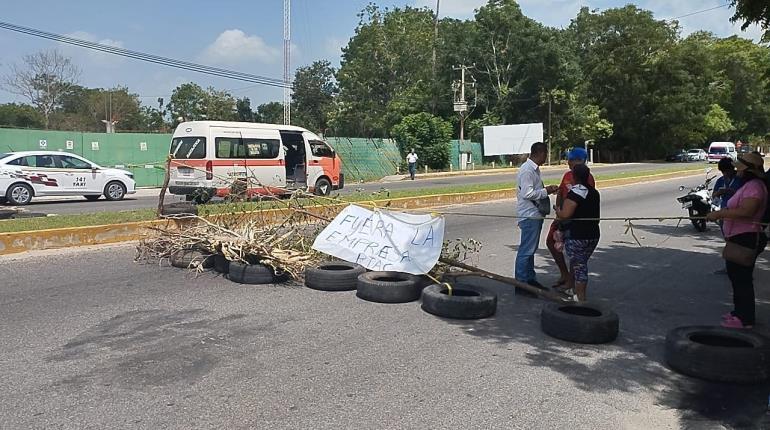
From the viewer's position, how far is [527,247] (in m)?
7.03

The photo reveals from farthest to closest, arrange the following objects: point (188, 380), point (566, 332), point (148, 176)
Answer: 1. point (148, 176)
2. point (566, 332)
3. point (188, 380)

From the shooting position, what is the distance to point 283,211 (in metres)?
9.81

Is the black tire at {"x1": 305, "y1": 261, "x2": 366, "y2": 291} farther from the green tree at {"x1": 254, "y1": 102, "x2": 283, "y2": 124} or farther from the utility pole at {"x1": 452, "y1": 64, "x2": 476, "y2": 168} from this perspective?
the green tree at {"x1": 254, "y1": 102, "x2": 283, "y2": 124}

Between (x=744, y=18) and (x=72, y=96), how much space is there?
231 feet

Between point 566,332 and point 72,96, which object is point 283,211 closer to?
point 566,332

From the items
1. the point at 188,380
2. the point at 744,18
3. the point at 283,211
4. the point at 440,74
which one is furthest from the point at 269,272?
the point at 440,74

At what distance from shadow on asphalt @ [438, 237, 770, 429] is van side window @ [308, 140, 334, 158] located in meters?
10.9

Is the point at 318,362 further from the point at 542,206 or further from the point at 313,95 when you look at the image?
the point at 313,95

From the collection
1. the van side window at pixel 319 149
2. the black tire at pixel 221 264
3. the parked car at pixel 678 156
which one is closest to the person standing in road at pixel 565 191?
the black tire at pixel 221 264

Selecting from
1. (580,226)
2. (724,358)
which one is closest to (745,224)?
(580,226)

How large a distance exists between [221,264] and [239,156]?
9.65m

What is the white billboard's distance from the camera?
48391 mm

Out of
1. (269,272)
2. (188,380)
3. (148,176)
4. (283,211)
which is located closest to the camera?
(188,380)

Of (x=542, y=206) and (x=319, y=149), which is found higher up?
(x=319, y=149)
